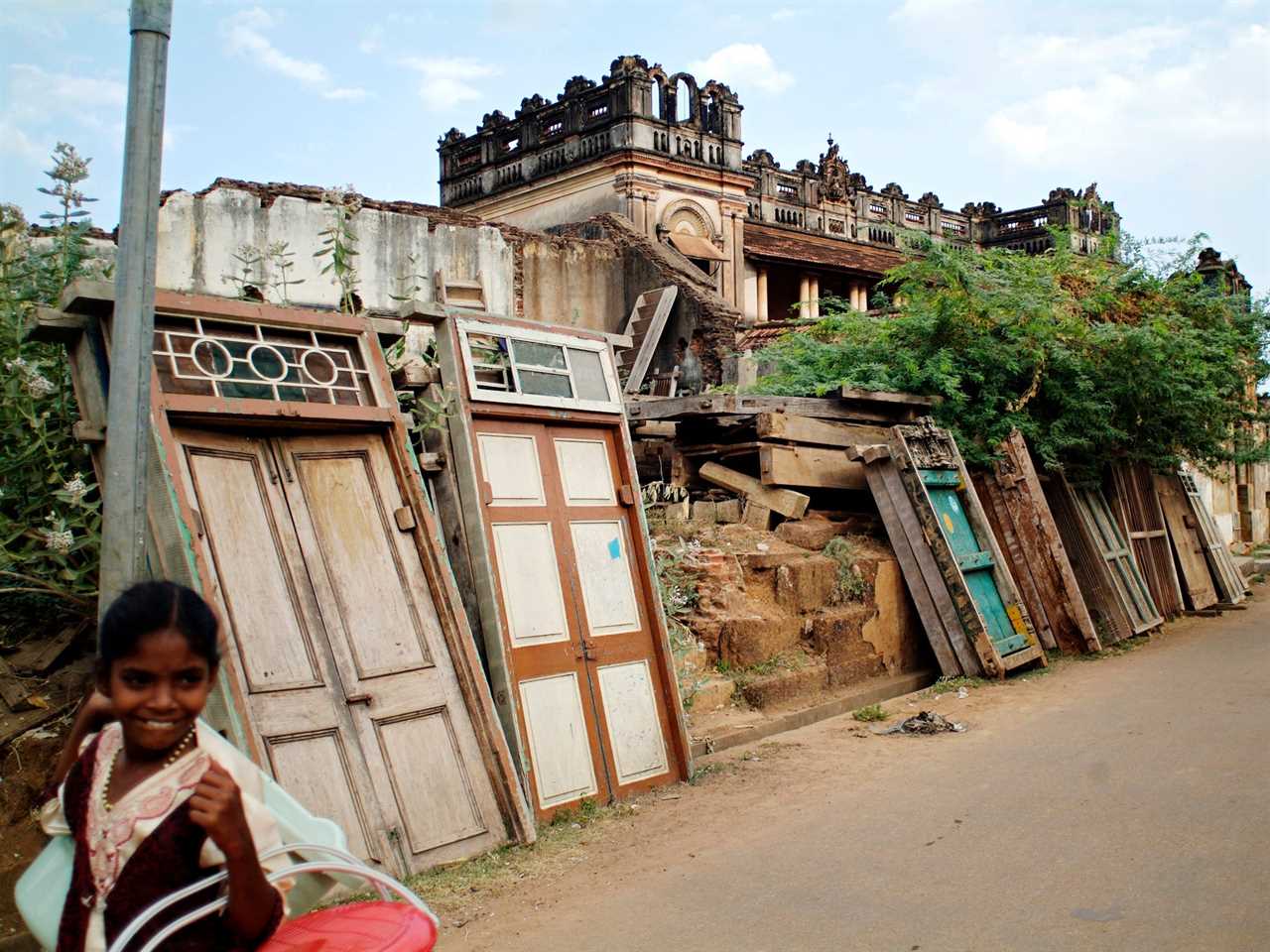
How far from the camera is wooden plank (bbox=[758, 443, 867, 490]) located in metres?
10.6

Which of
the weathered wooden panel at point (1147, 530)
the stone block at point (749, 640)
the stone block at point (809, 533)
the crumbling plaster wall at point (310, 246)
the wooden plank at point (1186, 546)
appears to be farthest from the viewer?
the wooden plank at point (1186, 546)

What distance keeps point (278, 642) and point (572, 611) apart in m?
1.91

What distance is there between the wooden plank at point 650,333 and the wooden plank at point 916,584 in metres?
8.63

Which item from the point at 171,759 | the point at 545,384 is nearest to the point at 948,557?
the point at 545,384

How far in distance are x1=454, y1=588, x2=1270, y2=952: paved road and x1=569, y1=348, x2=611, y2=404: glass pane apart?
243 centimetres

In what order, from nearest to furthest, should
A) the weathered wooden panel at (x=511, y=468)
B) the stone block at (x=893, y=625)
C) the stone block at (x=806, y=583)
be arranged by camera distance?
the weathered wooden panel at (x=511, y=468)
the stone block at (x=806, y=583)
the stone block at (x=893, y=625)

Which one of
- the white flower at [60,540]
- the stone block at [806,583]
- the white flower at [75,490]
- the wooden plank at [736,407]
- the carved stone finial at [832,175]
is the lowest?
the stone block at [806,583]

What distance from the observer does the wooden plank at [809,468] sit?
34.7 feet

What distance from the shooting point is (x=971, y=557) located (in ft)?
33.2

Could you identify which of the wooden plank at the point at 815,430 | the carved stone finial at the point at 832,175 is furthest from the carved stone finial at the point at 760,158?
the wooden plank at the point at 815,430

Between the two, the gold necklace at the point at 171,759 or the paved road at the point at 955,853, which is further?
the paved road at the point at 955,853

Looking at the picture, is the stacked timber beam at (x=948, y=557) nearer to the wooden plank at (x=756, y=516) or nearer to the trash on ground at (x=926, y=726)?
the wooden plank at (x=756, y=516)

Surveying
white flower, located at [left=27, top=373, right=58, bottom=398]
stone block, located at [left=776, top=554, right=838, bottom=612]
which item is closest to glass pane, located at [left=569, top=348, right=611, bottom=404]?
white flower, located at [left=27, top=373, right=58, bottom=398]

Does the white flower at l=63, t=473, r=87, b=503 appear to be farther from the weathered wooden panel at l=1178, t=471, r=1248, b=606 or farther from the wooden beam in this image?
the weathered wooden panel at l=1178, t=471, r=1248, b=606
